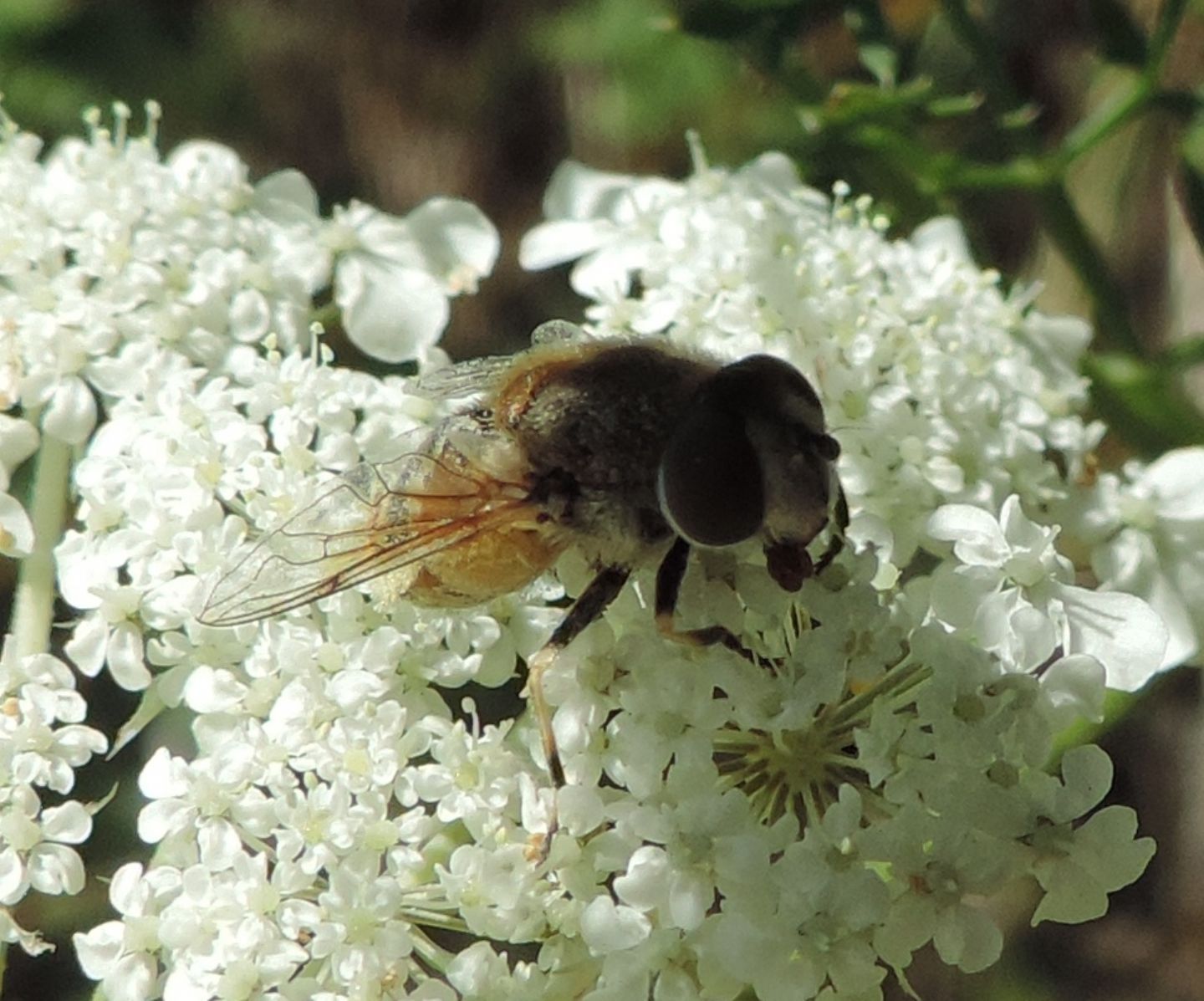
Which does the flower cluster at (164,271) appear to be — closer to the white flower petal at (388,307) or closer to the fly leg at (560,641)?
the white flower petal at (388,307)

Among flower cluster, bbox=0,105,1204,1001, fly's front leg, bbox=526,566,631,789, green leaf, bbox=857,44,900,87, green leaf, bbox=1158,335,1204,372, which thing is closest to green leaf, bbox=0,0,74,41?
flower cluster, bbox=0,105,1204,1001

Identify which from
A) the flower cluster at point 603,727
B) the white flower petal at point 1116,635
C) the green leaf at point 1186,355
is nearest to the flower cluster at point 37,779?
the flower cluster at point 603,727

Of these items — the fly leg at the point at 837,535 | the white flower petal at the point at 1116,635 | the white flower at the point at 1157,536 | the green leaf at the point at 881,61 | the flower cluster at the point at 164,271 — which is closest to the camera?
the fly leg at the point at 837,535

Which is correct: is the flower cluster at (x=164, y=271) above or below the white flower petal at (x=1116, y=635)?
below

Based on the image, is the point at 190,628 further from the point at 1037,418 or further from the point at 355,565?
the point at 1037,418

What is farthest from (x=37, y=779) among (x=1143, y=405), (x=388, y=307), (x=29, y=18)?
(x=29, y=18)
